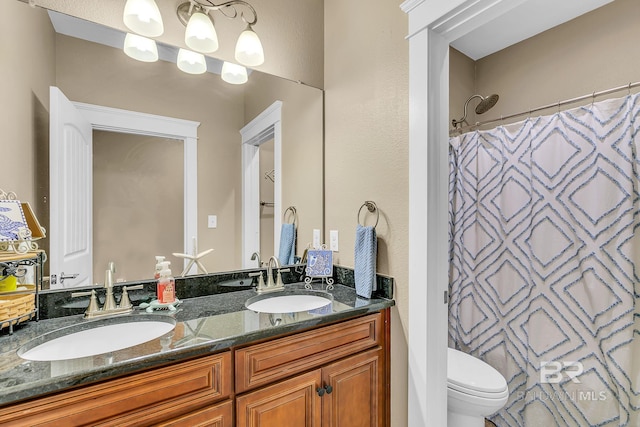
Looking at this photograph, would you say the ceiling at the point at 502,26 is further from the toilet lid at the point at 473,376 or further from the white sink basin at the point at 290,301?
the toilet lid at the point at 473,376

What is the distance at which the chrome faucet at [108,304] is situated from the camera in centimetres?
114

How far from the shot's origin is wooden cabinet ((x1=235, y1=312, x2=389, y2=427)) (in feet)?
3.33

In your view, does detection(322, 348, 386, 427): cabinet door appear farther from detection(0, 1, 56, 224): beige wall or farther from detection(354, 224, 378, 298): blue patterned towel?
detection(0, 1, 56, 224): beige wall

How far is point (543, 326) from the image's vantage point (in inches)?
72.9

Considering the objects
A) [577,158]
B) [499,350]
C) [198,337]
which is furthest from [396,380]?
[577,158]

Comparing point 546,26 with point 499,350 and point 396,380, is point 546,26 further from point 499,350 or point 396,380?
point 396,380

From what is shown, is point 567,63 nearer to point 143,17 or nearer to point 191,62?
point 191,62

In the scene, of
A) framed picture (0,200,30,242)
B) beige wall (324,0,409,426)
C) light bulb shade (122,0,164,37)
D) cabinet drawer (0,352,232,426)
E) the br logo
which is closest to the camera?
cabinet drawer (0,352,232,426)

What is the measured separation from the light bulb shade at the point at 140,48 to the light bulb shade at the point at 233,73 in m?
0.31

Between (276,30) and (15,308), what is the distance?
164 cm

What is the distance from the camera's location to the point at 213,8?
1.46 metres

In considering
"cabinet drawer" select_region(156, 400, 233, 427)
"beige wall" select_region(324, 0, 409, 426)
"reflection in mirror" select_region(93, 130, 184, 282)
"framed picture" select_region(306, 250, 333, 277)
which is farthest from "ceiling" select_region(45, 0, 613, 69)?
"cabinet drawer" select_region(156, 400, 233, 427)

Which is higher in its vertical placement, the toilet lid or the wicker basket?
the wicker basket

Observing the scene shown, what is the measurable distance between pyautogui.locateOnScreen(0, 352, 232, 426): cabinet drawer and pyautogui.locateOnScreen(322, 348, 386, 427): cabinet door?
0.43 metres
